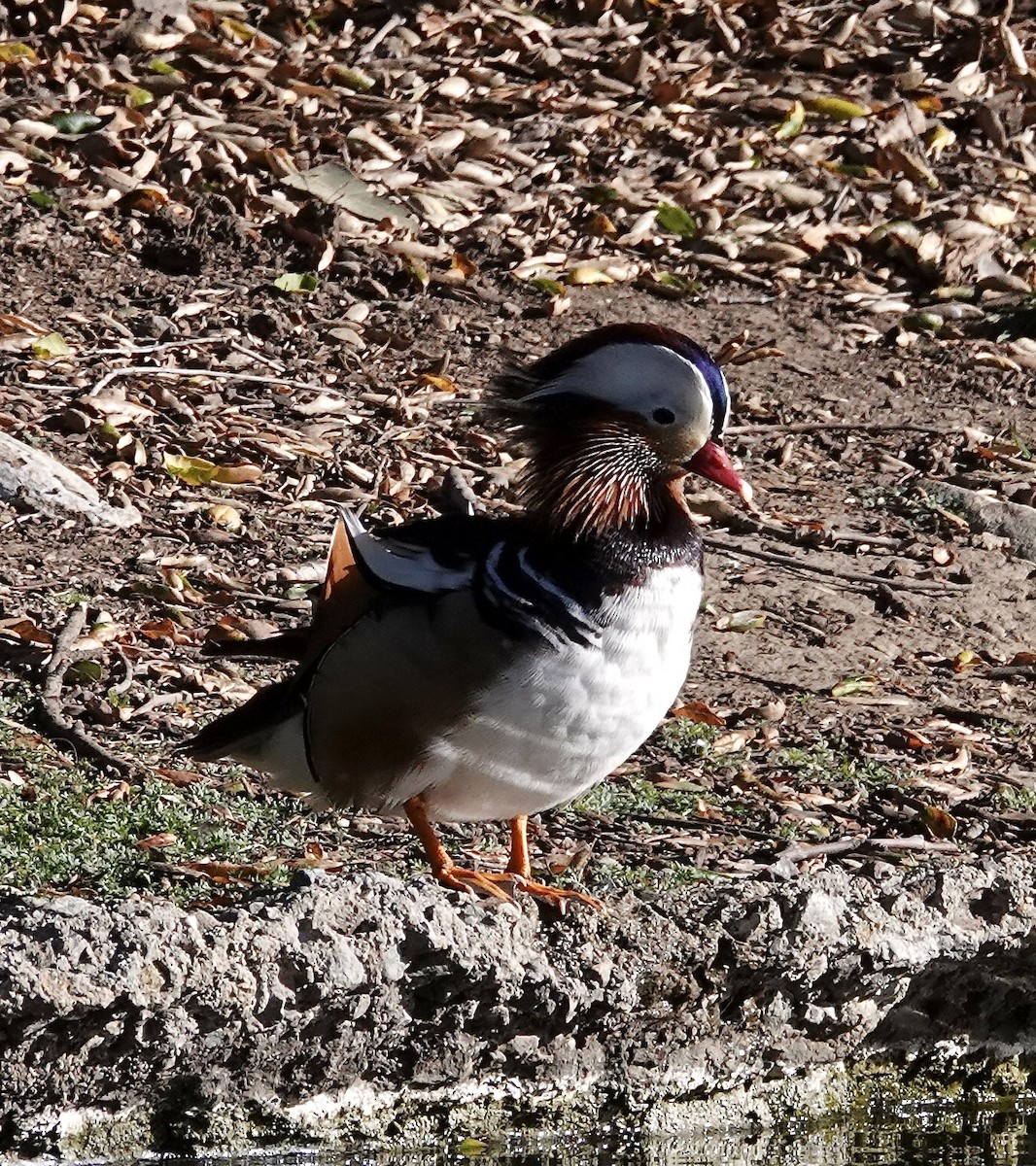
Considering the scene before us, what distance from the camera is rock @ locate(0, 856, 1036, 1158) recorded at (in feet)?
9.39

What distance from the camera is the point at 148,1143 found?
296cm

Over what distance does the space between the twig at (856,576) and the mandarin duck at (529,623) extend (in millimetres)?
2360

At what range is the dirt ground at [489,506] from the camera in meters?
4.38

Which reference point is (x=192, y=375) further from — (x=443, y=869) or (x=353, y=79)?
Answer: (x=443, y=869)

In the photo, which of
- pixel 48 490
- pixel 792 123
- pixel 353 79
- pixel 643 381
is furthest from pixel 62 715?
pixel 792 123

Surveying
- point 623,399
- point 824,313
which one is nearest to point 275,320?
point 824,313

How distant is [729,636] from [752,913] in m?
2.32

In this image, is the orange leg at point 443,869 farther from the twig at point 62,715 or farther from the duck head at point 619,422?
the twig at point 62,715

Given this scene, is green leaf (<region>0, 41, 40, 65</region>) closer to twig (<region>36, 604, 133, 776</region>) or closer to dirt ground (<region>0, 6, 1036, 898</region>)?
dirt ground (<region>0, 6, 1036, 898</region>)

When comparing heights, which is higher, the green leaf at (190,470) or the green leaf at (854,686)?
the green leaf at (854,686)

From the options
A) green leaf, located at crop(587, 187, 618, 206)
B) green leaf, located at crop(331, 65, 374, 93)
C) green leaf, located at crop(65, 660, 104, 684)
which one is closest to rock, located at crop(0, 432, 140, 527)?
green leaf, located at crop(65, 660, 104, 684)

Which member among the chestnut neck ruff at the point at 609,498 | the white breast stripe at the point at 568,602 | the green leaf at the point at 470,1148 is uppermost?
the chestnut neck ruff at the point at 609,498

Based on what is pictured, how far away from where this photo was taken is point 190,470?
5.97 meters

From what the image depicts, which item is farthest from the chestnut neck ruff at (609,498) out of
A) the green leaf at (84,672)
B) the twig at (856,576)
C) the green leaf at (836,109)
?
the green leaf at (836,109)
